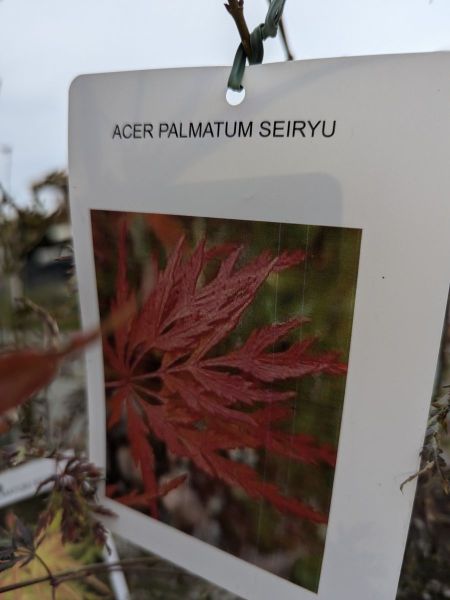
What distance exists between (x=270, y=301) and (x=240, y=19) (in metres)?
0.17

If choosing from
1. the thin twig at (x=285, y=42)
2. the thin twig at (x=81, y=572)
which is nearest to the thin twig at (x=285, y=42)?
the thin twig at (x=285, y=42)

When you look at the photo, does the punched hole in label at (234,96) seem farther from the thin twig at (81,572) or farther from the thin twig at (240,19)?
the thin twig at (81,572)

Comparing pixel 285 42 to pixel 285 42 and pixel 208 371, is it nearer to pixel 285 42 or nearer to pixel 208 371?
pixel 285 42

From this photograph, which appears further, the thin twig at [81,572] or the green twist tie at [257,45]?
the thin twig at [81,572]

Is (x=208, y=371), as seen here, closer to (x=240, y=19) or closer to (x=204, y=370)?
(x=204, y=370)

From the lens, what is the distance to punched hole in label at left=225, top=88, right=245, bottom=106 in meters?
0.30

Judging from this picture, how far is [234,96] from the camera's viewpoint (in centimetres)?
30

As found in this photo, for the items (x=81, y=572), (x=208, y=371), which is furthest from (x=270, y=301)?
(x=81, y=572)

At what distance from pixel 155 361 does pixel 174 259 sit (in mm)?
82

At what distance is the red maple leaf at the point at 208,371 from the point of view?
316 millimetres

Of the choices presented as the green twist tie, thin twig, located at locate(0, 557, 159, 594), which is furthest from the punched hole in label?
thin twig, located at locate(0, 557, 159, 594)

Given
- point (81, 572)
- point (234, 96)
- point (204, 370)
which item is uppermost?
point (234, 96)

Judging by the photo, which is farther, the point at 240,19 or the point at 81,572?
the point at 81,572

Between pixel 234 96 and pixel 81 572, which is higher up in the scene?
pixel 234 96
